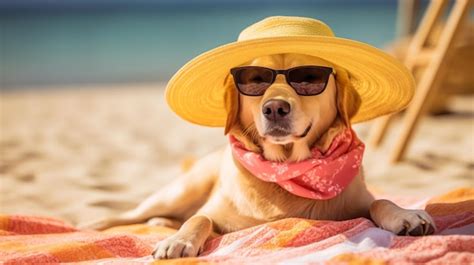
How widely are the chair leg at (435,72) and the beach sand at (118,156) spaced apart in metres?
0.21

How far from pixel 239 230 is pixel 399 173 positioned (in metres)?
2.36

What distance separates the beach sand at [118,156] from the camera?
4.30 metres

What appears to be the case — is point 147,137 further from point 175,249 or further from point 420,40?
point 175,249

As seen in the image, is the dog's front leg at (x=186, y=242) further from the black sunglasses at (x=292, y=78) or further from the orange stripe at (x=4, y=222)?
the orange stripe at (x=4, y=222)

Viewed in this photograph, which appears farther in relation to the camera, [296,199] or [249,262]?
[296,199]

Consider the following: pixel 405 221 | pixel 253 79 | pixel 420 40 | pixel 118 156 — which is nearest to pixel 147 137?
pixel 118 156

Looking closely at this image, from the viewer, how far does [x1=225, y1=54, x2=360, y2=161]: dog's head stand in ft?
8.78

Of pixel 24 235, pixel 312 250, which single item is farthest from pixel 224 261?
pixel 24 235

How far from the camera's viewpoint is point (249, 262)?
2.35 meters

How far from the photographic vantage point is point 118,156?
5855mm

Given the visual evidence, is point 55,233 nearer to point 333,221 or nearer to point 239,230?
point 239,230

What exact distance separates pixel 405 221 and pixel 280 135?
609 mm

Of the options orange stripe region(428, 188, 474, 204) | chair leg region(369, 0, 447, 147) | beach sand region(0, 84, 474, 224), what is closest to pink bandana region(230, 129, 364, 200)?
orange stripe region(428, 188, 474, 204)

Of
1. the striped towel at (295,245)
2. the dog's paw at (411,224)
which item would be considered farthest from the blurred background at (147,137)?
the dog's paw at (411,224)
